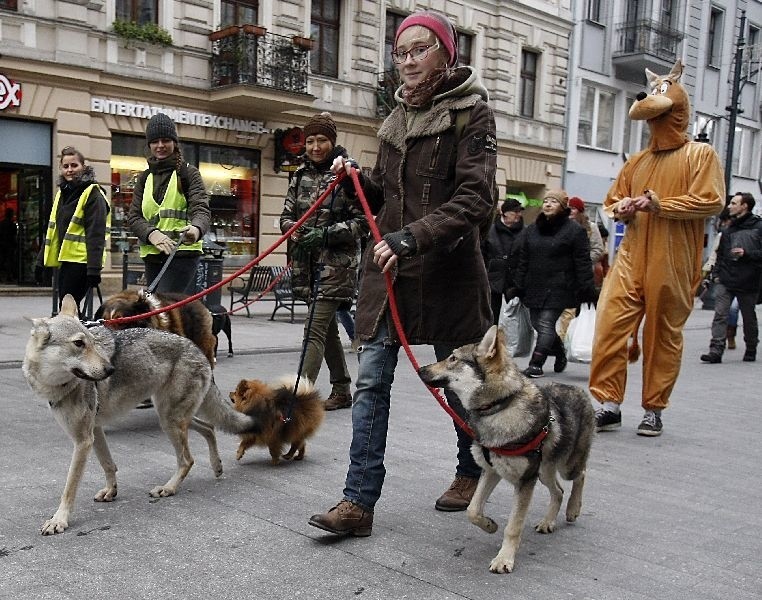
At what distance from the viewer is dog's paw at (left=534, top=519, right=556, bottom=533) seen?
151 inches

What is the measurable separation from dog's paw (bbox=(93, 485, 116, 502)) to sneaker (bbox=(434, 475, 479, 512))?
1652 millimetres

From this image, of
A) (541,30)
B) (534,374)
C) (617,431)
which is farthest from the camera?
(541,30)

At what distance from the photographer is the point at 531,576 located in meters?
3.29

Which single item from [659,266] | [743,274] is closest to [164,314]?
[659,266]

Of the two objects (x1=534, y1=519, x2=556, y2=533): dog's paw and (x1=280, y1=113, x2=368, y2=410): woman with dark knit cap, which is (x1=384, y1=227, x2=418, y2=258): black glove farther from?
(x1=280, y1=113, x2=368, y2=410): woman with dark knit cap

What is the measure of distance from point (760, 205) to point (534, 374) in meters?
33.8

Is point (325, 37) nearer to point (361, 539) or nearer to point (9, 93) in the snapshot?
point (9, 93)

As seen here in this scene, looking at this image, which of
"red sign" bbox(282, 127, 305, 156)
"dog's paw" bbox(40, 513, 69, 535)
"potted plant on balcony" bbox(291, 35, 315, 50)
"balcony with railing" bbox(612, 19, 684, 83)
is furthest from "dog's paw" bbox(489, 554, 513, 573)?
"balcony with railing" bbox(612, 19, 684, 83)

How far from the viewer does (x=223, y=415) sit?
4.49 metres

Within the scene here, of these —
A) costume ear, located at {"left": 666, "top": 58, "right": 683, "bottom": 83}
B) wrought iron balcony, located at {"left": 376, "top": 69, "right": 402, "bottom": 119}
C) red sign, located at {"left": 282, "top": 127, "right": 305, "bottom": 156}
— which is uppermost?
wrought iron balcony, located at {"left": 376, "top": 69, "right": 402, "bottom": 119}

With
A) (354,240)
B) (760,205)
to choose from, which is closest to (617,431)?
(354,240)

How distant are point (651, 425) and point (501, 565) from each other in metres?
3.13

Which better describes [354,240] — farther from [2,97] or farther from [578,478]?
[2,97]

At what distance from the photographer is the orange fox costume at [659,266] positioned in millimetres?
5879
